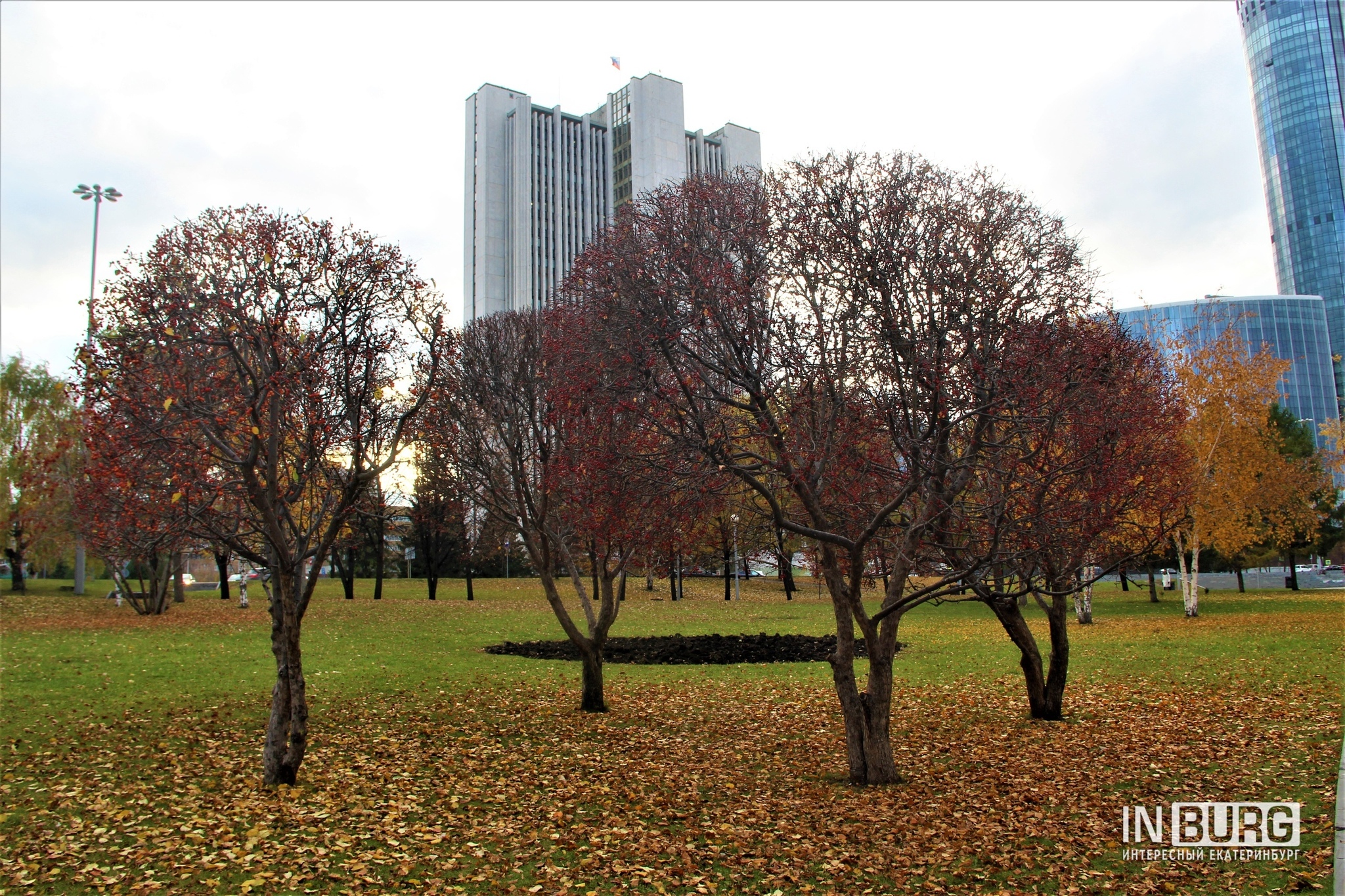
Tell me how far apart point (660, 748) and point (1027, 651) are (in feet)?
18.5

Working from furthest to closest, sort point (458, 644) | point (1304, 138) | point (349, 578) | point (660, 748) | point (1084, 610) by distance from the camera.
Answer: point (1304, 138) < point (349, 578) < point (1084, 610) < point (458, 644) < point (660, 748)

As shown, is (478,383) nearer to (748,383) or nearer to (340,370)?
(340,370)

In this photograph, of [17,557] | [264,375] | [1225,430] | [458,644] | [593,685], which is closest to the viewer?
[264,375]

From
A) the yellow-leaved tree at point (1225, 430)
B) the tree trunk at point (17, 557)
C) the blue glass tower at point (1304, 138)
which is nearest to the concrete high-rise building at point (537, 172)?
the blue glass tower at point (1304, 138)

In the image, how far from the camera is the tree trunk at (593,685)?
558 inches

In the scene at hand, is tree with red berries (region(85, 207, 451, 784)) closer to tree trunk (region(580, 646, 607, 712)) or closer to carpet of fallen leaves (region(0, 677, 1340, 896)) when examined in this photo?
carpet of fallen leaves (region(0, 677, 1340, 896))

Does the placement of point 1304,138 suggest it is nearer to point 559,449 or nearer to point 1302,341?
point 1302,341

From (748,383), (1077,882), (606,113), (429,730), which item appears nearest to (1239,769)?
(1077,882)

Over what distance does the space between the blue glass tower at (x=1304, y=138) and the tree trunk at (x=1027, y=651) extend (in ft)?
52.6

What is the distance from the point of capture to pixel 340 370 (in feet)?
32.9

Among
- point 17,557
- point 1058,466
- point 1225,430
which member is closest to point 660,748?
point 1058,466

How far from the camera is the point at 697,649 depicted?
22906 mm

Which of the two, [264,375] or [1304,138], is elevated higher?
[1304,138]

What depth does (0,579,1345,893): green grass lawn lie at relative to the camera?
6852mm
